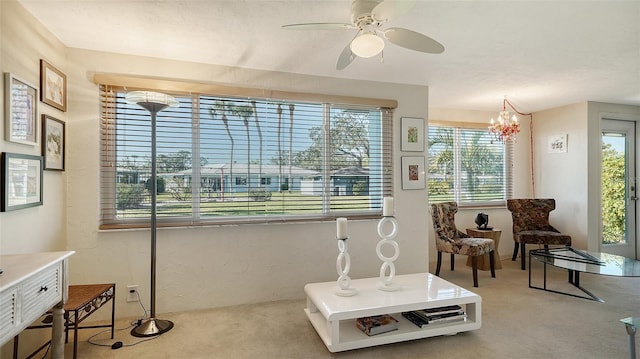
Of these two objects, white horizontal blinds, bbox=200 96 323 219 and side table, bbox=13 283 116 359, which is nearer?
side table, bbox=13 283 116 359

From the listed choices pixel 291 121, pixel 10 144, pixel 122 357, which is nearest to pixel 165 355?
pixel 122 357

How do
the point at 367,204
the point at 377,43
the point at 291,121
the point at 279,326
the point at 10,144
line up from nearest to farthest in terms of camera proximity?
the point at 377,43, the point at 10,144, the point at 279,326, the point at 291,121, the point at 367,204

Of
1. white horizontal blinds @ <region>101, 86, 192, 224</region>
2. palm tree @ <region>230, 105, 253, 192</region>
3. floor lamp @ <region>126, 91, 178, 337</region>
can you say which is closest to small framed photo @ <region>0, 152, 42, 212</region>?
white horizontal blinds @ <region>101, 86, 192, 224</region>

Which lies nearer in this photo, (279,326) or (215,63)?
(279,326)

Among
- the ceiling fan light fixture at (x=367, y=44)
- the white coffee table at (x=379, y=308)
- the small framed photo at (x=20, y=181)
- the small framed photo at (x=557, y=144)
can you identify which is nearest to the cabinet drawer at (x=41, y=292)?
the small framed photo at (x=20, y=181)

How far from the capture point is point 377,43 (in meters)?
1.75

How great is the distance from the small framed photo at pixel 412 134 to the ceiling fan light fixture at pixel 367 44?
1967 mm

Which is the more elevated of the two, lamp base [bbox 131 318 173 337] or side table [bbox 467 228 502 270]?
side table [bbox 467 228 502 270]

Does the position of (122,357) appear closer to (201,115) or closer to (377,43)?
(201,115)

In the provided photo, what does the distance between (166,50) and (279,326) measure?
2513 mm

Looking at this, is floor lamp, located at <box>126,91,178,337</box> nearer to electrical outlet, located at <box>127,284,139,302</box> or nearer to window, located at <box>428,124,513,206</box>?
electrical outlet, located at <box>127,284,139,302</box>

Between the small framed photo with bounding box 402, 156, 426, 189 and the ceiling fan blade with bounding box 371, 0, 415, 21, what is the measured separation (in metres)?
2.11

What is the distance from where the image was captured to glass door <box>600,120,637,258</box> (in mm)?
4723

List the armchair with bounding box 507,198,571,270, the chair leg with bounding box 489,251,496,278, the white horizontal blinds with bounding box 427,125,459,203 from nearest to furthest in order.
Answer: the chair leg with bounding box 489,251,496,278 < the armchair with bounding box 507,198,571,270 < the white horizontal blinds with bounding box 427,125,459,203
